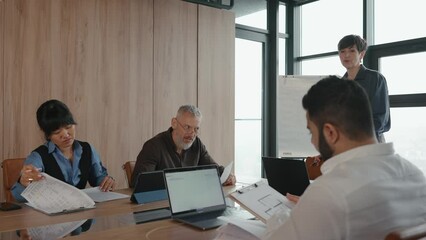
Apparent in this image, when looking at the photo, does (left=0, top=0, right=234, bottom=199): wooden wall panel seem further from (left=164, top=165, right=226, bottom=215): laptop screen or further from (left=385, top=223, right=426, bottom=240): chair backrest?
(left=385, top=223, right=426, bottom=240): chair backrest

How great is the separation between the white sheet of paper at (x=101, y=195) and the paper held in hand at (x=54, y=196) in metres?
0.19

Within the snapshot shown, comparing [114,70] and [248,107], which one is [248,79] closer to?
[248,107]

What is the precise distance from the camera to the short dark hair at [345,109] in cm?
109

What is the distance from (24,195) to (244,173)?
11.0 feet

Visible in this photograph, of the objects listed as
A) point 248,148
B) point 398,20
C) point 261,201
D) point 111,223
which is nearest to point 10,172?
point 111,223

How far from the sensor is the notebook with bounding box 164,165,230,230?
1722 mm

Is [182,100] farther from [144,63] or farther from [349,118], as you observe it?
[349,118]

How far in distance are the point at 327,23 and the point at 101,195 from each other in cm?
387

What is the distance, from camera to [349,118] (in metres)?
1.09

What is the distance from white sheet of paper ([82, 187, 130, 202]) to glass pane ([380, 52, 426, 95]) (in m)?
3.27

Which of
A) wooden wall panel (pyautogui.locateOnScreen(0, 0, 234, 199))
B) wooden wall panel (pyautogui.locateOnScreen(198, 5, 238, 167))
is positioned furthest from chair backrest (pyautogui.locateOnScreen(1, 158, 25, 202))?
wooden wall panel (pyautogui.locateOnScreen(198, 5, 238, 167))

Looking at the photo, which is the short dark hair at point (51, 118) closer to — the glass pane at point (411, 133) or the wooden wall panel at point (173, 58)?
the wooden wall panel at point (173, 58)

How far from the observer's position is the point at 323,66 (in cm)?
512

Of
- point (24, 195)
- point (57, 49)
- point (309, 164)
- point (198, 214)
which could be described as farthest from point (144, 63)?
point (198, 214)
